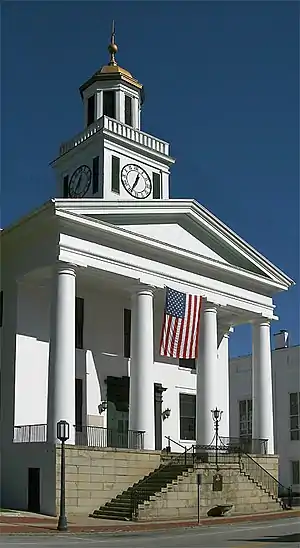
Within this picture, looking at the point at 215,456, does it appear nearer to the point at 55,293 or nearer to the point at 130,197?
the point at 55,293

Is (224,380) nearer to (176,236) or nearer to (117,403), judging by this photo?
(117,403)

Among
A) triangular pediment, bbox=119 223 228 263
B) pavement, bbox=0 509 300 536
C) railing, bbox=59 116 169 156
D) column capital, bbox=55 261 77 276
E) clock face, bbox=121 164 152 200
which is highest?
railing, bbox=59 116 169 156

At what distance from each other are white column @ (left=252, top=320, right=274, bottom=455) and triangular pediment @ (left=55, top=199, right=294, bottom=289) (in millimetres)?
3004

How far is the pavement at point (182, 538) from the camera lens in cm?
1888

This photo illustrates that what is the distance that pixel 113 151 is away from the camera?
3916cm

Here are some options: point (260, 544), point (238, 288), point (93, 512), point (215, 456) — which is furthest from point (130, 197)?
point (260, 544)

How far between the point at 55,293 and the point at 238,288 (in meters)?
10.4

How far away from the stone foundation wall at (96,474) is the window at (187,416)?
290 inches

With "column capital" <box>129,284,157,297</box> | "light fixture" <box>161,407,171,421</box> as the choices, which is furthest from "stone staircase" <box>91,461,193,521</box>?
"column capital" <box>129,284,157,297</box>

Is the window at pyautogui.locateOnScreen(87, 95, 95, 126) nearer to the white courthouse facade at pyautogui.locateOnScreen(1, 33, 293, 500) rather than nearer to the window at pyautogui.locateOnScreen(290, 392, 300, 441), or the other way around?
the white courthouse facade at pyautogui.locateOnScreen(1, 33, 293, 500)

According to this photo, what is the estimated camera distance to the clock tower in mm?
38781

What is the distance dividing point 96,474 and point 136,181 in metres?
16.1

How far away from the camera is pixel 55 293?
29234 millimetres

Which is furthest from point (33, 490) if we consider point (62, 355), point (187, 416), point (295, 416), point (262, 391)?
point (295, 416)
